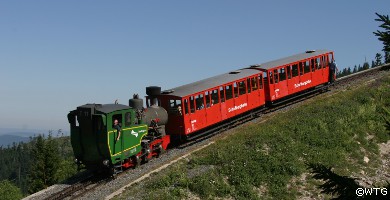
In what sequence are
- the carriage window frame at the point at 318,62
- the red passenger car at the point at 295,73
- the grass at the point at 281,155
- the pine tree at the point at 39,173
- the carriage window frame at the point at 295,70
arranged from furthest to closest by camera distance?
the pine tree at the point at 39,173 < the carriage window frame at the point at 318,62 < the carriage window frame at the point at 295,70 < the red passenger car at the point at 295,73 < the grass at the point at 281,155

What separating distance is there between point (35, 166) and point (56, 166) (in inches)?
121

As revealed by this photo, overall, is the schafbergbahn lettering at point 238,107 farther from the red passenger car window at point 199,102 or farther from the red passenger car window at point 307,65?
the red passenger car window at point 307,65

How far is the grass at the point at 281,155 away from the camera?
1927 centimetres

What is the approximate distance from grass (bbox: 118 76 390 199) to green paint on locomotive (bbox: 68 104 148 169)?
243 cm

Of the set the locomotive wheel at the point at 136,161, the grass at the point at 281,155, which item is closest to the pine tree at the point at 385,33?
the grass at the point at 281,155

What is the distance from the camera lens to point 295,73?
32.4 metres

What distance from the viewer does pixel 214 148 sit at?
76.2ft

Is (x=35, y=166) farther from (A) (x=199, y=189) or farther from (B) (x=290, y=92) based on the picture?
(A) (x=199, y=189)

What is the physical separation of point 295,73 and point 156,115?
42.7ft

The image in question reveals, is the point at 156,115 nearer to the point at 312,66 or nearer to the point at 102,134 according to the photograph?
the point at 102,134

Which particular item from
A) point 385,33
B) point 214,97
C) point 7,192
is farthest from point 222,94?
point 7,192

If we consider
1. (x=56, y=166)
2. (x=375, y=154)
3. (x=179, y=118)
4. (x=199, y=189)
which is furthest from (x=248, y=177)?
(x=56, y=166)
